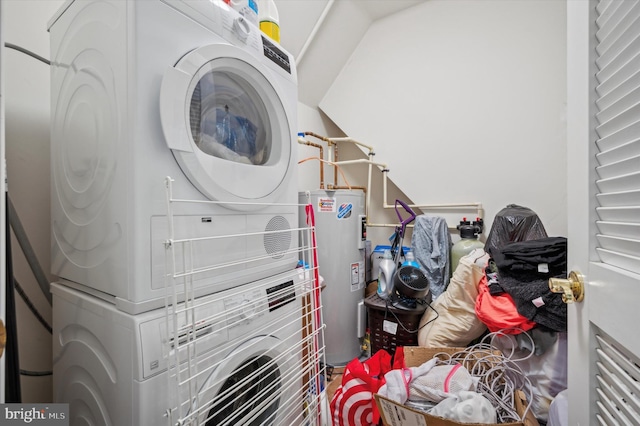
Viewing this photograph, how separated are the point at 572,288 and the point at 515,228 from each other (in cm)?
128

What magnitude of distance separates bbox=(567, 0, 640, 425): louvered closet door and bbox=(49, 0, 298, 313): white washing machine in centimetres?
78

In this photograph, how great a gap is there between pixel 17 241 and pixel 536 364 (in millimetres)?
2072

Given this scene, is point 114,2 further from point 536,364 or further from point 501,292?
point 536,364

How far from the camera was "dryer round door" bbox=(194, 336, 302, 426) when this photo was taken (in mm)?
705

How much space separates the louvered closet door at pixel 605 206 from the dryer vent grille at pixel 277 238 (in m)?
0.79

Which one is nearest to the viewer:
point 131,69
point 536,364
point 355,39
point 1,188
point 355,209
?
point 1,188

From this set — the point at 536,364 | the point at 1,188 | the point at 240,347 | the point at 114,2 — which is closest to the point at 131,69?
the point at 114,2

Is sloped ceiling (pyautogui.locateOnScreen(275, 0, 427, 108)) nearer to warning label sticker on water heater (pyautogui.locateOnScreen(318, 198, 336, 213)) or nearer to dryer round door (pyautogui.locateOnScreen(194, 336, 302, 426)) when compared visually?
warning label sticker on water heater (pyautogui.locateOnScreen(318, 198, 336, 213))

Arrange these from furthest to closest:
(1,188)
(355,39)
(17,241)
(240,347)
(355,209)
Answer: (355,39)
(355,209)
(17,241)
(240,347)
(1,188)

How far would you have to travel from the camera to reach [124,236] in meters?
0.64

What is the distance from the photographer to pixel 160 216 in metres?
0.67

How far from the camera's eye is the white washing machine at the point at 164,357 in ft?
2.00

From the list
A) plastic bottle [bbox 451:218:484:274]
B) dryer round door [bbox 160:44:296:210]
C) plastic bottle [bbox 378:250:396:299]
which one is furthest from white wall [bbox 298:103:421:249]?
dryer round door [bbox 160:44:296:210]

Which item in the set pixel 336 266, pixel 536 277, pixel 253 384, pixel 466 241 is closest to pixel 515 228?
pixel 466 241
